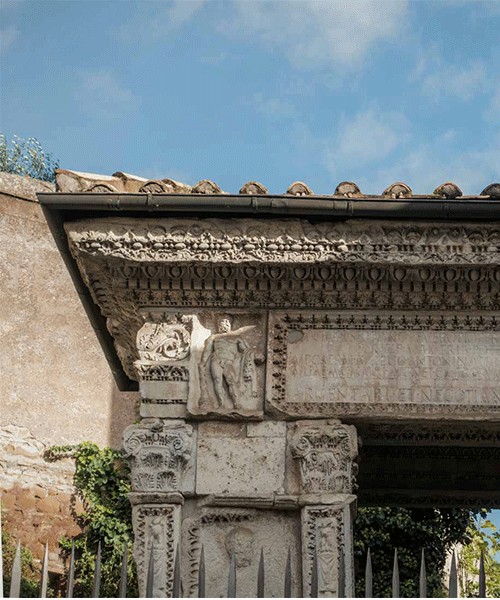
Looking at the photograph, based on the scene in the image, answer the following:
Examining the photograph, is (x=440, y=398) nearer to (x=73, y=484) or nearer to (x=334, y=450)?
(x=334, y=450)

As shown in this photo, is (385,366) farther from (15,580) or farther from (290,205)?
(15,580)

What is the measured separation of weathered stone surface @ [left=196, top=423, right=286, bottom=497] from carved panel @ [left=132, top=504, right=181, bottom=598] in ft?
0.88

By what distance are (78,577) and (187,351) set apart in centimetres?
1257

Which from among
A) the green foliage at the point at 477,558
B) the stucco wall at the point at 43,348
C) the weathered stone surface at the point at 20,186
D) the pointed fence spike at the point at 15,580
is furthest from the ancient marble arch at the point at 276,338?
the weathered stone surface at the point at 20,186

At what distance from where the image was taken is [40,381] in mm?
23297

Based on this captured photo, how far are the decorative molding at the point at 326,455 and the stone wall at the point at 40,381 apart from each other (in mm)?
14267

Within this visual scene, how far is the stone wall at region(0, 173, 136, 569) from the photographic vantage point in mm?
21812

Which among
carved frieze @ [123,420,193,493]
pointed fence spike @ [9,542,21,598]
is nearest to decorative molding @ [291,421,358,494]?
carved frieze @ [123,420,193,493]

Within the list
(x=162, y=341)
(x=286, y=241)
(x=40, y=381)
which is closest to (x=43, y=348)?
(x=40, y=381)

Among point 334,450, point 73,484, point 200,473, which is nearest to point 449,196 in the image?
point 334,450

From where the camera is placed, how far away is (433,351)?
26.6ft

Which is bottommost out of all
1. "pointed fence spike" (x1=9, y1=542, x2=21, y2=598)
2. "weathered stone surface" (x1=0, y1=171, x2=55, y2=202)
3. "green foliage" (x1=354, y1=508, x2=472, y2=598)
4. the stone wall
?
"pointed fence spike" (x1=9, y1=542, x2=21, y2=598)

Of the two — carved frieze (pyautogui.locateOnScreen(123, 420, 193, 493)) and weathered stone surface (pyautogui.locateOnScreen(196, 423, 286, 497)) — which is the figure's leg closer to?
weathered stone surface (pyautogui.locateOnScreen(196, 423, 286, 497))

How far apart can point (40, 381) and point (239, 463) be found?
15974 mm
